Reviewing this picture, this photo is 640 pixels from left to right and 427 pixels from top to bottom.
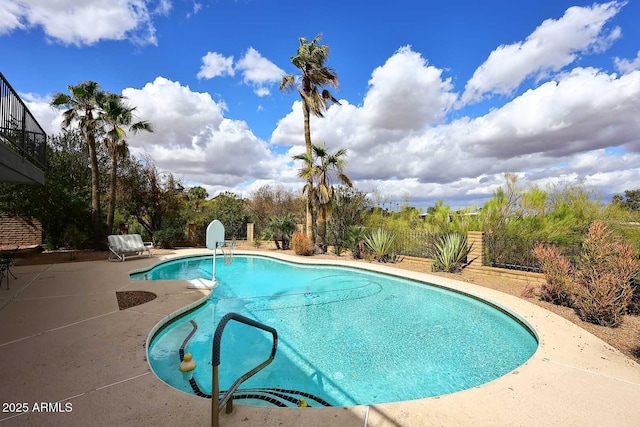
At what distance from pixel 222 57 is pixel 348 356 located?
11.3 m

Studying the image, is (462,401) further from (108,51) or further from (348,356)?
(108,51)

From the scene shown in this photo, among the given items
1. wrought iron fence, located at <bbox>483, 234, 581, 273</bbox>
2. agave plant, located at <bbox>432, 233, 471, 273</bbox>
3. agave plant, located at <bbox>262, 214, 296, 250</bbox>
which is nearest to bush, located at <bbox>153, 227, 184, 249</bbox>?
agave plant, located at <bbox>262, 214, 296, 250</bbox>

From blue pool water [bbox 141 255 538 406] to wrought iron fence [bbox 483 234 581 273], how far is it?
2814 millimetres

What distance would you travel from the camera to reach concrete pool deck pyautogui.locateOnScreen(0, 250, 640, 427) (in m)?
2.42

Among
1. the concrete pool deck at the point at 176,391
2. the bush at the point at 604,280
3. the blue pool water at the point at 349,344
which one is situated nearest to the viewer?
the concrete pool deck at the point at 176,391

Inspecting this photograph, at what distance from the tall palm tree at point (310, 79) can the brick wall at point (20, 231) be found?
13.3m

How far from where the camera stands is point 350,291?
8211 mm

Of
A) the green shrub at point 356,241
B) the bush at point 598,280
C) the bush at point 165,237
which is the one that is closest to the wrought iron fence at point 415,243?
the green shrub at point 356,241

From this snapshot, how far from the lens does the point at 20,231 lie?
1416 centimetres

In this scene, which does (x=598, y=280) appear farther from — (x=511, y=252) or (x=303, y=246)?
(x=303, y=246)

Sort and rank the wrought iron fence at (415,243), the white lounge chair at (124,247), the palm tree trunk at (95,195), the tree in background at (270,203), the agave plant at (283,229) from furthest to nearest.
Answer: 1. the tree in background at (270,203)
2. the agave plant at (283,229)
3. the palm tree trunk at (95,195)
4. the wrought iron fence at (415,243)
5. the white lounge chair at (124,247)

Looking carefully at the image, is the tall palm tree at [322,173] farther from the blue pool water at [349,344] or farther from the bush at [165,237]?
the bush at [165,237]

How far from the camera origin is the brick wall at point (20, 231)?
45.5ft

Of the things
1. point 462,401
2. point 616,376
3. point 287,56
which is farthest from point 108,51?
point 616,376
